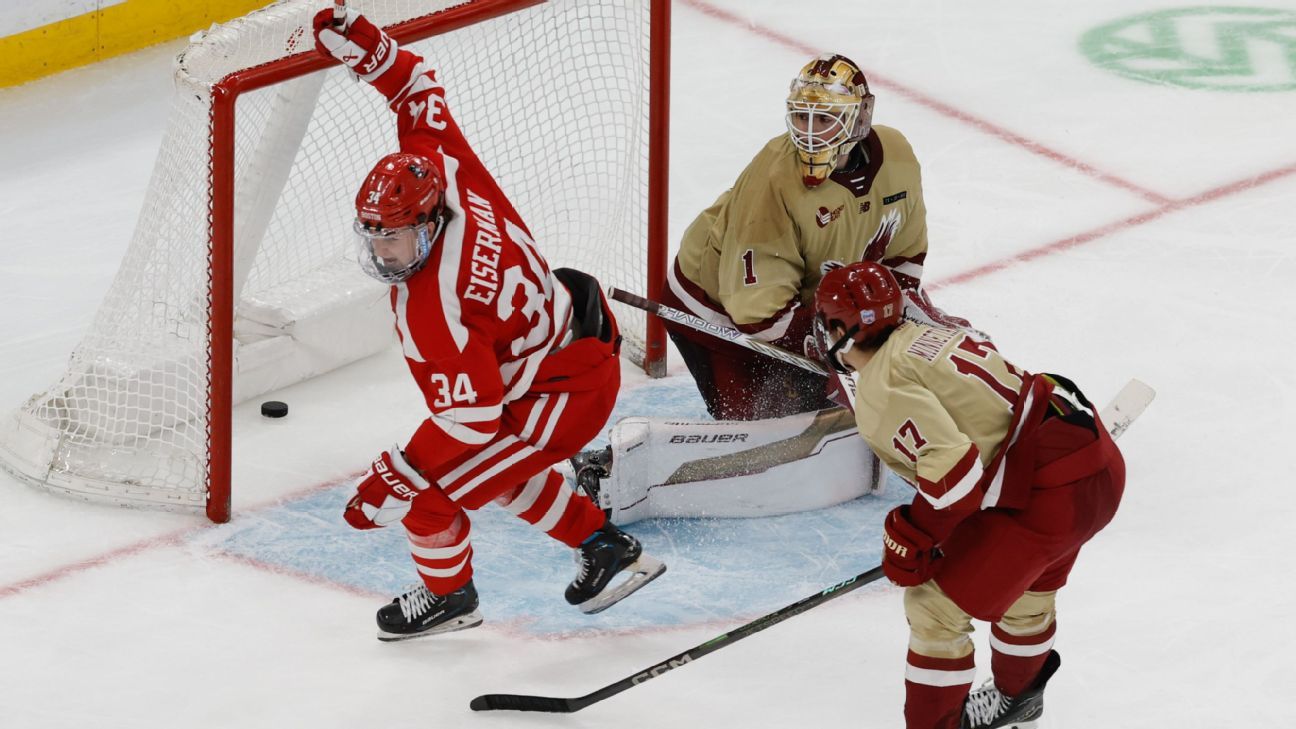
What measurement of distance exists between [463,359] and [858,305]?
0.64 metres

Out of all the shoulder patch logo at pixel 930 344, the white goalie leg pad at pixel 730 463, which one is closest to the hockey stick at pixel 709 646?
the shoulder patch logo at pixel 930 344

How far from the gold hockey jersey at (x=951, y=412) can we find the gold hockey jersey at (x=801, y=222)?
728mm

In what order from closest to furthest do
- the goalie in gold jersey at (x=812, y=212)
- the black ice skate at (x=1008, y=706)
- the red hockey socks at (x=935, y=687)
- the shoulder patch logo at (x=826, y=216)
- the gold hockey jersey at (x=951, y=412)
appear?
1. the gold hockey jersey at (x=951, y=412)
2. the red hockey socks at (x=935, y=687)
3. the black ice skate at (x=1008, y=706)
4. the goalie in gold jersey at (x=812, y=212)
5. the shoulder patch logo at (x=826, y=216)

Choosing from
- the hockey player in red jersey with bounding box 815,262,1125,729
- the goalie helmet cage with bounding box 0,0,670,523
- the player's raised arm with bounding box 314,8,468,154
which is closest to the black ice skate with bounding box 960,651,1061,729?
the hockey player in red jersey with bounding box 815,262,1125,729

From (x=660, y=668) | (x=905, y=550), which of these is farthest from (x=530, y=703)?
(x=905, y=550)

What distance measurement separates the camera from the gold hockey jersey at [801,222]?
3.70 m

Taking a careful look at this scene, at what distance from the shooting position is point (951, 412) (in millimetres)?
2928

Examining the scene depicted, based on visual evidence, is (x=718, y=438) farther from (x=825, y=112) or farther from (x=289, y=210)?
(x=289, y=210)

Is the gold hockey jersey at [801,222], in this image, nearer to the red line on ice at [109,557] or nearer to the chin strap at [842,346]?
the chin strap at [842,346]

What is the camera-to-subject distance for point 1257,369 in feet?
14.5

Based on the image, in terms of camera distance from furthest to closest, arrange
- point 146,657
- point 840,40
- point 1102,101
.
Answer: point 840,40, point 1102,101, point 146,657

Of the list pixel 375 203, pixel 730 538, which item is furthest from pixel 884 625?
pixel 375 203

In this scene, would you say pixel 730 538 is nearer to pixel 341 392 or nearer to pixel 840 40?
pixel 341 392

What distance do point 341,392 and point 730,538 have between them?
1.03m
